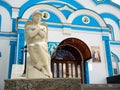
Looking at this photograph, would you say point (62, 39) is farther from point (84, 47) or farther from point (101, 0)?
point (101, 0)

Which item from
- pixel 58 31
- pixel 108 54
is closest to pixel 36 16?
pixel 58 31

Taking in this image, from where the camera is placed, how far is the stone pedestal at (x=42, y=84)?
151 inches

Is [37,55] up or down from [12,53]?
down

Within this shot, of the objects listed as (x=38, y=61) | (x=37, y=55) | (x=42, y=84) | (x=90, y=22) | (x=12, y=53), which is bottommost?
(x=42, y=84)

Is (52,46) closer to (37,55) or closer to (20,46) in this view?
(20,46)

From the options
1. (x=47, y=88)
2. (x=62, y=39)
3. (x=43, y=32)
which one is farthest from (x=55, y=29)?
(x=47, y=88)

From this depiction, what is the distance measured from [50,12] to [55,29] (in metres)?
1.39

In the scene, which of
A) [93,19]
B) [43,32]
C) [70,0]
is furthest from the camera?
[70,0]


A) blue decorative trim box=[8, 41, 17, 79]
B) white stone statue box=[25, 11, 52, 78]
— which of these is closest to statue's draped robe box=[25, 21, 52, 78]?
white stone statue box=[25, 11, 52, 78]

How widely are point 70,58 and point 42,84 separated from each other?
28.9ft

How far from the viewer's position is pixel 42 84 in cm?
392

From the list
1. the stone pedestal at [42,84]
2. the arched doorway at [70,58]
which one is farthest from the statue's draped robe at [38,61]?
the arched doorway at [70,58]

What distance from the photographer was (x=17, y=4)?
1384 centimetres

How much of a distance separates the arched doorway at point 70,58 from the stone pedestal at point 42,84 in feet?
24.5
